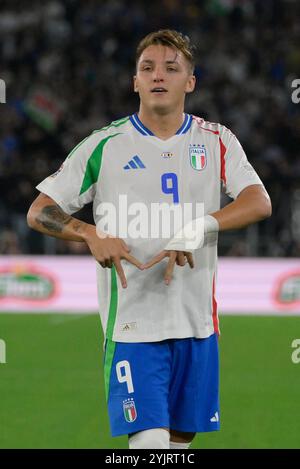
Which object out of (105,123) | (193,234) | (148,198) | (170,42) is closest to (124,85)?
(105,123)

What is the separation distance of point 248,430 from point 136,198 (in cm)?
334

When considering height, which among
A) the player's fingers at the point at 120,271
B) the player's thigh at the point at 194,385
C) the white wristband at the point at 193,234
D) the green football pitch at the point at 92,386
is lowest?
Result: the green football pitch at the point at 92,386

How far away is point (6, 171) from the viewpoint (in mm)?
16375

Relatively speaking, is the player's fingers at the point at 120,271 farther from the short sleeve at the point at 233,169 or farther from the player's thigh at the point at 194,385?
the short sleeve at the point at 233,169

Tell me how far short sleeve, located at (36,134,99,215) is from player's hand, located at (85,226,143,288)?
32 centimetres

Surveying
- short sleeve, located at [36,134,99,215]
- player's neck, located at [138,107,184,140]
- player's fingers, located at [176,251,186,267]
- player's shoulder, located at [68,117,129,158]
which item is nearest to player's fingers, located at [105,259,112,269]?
player's fingers, located at [176,251,186,267]

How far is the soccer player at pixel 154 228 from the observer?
393 centimetres

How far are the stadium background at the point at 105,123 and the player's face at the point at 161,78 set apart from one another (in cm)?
362

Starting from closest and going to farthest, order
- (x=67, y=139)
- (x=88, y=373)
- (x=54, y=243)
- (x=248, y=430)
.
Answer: (x=248, y=430)
(x=88, y=373)
(x=54, y=243)
(x=67, y=139)

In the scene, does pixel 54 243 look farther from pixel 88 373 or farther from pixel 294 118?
pixel 88 373

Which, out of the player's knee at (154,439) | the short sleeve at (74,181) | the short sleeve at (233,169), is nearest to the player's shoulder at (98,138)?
the short sleeve at (74,181)

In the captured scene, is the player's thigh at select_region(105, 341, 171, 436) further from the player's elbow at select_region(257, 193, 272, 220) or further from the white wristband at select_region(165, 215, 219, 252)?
the player's elbow at select_region(257, 193, 272, 220)
